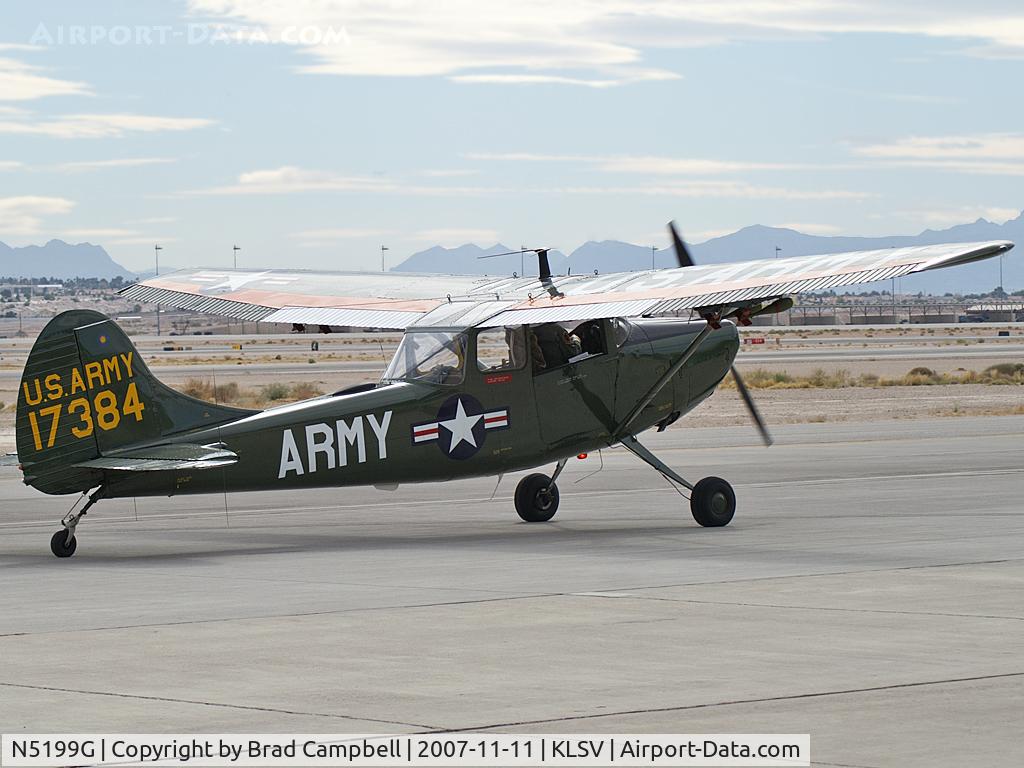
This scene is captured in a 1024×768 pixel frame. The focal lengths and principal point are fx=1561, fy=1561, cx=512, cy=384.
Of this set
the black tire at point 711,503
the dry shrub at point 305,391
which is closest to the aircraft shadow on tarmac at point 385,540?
the black tire at point 711,503

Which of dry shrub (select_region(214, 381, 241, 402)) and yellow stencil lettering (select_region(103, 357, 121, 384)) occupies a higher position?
yellow stencil lettering (select_region(103, 357, 121, 384))

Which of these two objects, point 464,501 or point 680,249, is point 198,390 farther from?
point 680,249

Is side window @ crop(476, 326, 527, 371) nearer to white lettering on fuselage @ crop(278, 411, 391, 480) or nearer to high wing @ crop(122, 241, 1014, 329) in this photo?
high wing @ crop(122, 241, 1014, 329)

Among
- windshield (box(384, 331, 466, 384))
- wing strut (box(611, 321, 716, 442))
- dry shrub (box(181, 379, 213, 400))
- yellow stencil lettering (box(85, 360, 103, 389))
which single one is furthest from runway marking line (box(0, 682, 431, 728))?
dry shrub (box(181, 379, 213, 400))

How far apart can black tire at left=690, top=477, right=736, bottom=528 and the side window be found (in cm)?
238

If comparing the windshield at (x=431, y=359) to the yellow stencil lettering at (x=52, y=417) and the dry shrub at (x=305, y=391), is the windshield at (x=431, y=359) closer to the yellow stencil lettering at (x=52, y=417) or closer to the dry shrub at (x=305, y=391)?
the yellow stencil lettering at (x=52, y=417)

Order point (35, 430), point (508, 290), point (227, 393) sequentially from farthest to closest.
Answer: point (227, 393) → point (508, 290) → point (35, 430)

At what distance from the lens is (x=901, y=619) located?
10.4m

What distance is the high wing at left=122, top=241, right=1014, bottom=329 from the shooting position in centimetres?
1478

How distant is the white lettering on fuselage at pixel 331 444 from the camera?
14859mm

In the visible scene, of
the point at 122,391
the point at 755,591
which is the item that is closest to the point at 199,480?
the point at 122,391
